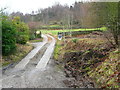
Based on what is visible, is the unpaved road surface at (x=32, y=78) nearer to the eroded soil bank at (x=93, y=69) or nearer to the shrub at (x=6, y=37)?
the eroded soil bank at (x=93, y=69)

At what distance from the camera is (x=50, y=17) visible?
54.2 metres

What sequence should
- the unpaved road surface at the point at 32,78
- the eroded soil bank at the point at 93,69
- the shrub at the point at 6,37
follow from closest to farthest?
the eroded soil bank at the point at 93,69 < the unpaved road surface at the point at 32,78 < the shrub at the point at 6,37

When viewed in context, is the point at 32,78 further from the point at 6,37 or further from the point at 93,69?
the point at 6,37

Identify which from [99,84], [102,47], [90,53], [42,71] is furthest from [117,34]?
[42,71]

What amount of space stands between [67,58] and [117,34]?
403 centimetres

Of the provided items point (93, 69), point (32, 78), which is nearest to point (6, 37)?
point (32, 78)

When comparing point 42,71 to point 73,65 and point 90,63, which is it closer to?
point 73,65

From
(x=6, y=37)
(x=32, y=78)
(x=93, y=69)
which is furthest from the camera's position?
(x=6, y=37)

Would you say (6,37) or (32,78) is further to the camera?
(6,37)

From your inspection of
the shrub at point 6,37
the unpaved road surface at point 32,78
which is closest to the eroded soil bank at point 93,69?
the unpaved road surface at point 32,78

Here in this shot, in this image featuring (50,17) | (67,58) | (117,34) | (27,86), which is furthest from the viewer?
(50,17)

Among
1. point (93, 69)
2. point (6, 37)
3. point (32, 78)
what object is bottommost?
point (32, 78)

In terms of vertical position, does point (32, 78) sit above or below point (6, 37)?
below

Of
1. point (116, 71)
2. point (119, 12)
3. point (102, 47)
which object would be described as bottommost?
point (116, 71)
